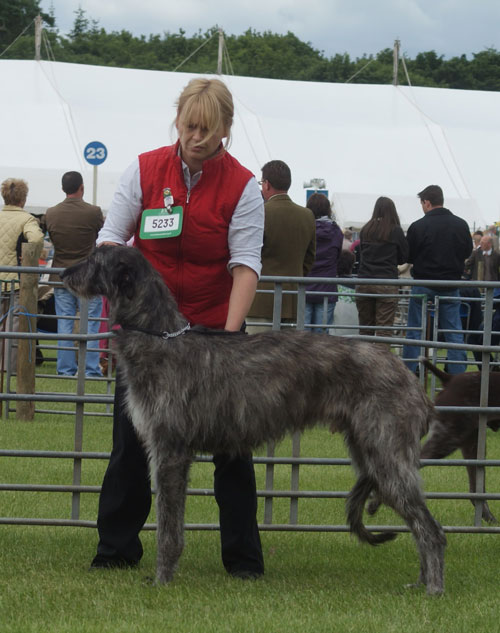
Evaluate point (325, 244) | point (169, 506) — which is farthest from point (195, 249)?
point (325, 244)

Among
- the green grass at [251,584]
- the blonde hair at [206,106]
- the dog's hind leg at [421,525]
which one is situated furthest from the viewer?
the dog's hind leg at [421,525]

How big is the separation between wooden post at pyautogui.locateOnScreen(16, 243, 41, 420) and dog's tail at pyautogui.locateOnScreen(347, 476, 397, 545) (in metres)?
4.15

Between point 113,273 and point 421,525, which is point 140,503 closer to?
point 113,273

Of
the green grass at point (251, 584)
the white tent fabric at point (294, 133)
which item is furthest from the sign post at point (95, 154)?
the green grass at point (251, 584)

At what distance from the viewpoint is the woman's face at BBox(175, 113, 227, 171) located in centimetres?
464

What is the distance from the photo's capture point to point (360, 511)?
16.4 feet

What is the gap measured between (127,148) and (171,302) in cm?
1974

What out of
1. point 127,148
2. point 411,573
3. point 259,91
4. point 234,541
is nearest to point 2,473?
point 234,541

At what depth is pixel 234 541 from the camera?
5066 mm

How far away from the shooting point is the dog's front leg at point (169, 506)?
15.2 ft

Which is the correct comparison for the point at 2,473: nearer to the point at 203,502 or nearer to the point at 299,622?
the point at 203,502

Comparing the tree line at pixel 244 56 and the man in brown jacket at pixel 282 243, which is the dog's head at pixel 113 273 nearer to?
the man in brown jacket at pixel 282 243

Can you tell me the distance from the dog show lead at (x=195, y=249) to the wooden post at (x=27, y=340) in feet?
11.9

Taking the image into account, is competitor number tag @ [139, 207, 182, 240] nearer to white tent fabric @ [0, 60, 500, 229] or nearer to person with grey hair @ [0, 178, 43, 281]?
person with grey hair @ [0, 178, 43, 281]
